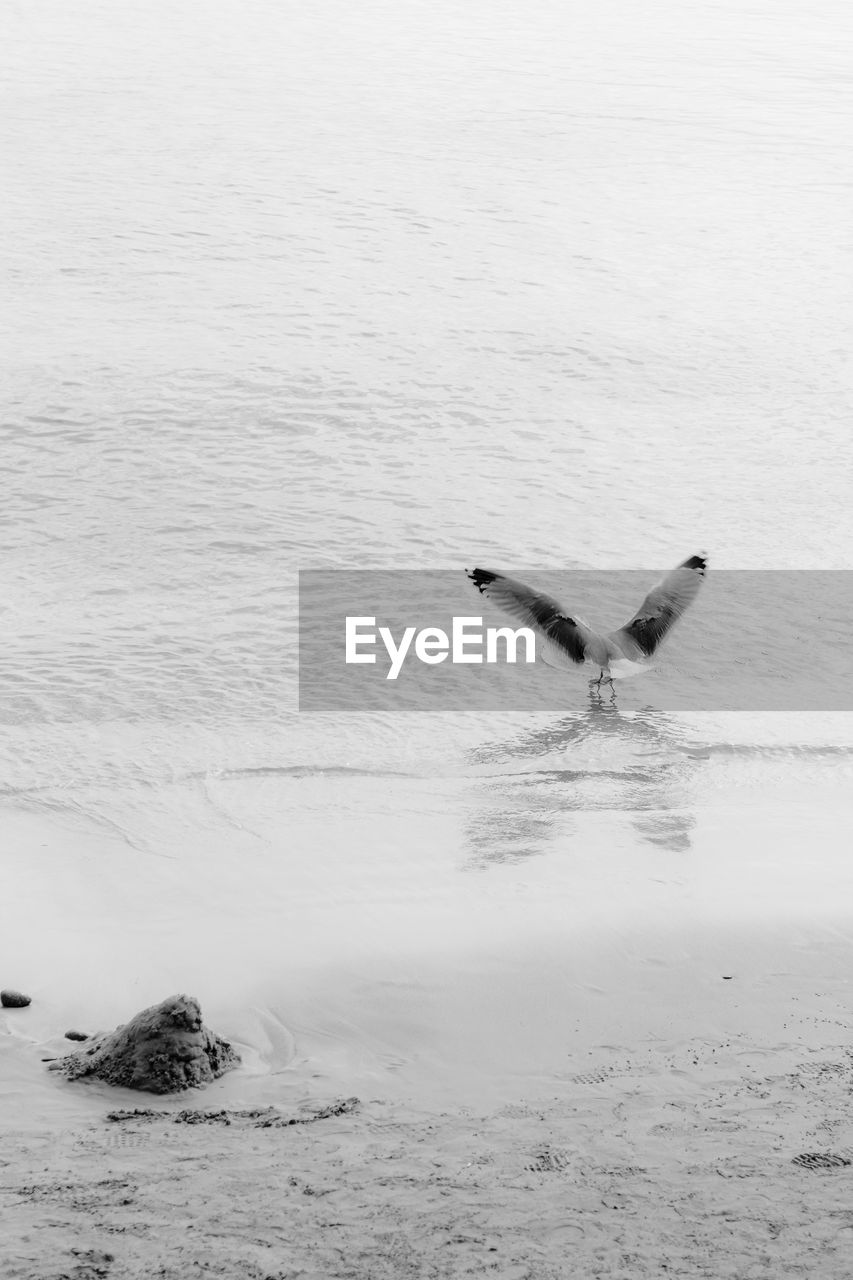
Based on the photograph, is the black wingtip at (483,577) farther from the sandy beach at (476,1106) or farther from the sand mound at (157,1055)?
the sand mound at (157,1055)

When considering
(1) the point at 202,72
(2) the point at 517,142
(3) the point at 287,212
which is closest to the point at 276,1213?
(3) the point at 287,212

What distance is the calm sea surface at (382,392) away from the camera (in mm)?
7660

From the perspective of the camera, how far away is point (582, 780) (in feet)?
25.4

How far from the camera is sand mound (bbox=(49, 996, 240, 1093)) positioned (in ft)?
14.3

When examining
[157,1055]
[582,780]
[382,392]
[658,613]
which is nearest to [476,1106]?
[157,1055]

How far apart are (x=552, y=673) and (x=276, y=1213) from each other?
19.7ft

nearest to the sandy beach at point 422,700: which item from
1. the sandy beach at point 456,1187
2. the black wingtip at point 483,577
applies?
the sandy beach at point 456,1187

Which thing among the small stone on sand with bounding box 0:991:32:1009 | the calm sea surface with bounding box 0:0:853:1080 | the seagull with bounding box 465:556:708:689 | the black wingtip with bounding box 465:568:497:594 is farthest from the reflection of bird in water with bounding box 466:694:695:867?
the small stone on sand with bounding box 0:991:32:1009

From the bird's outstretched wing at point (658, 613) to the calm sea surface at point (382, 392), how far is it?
1.47ft

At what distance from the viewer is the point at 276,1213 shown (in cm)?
371

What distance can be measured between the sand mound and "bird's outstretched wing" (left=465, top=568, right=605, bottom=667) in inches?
179

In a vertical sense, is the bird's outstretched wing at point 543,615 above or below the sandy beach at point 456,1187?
above

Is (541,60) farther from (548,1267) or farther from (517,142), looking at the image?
(548,1267)

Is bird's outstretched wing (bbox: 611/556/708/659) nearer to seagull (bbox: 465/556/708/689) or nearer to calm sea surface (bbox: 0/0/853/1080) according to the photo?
seagull (bbox: 465/556/708/689)
